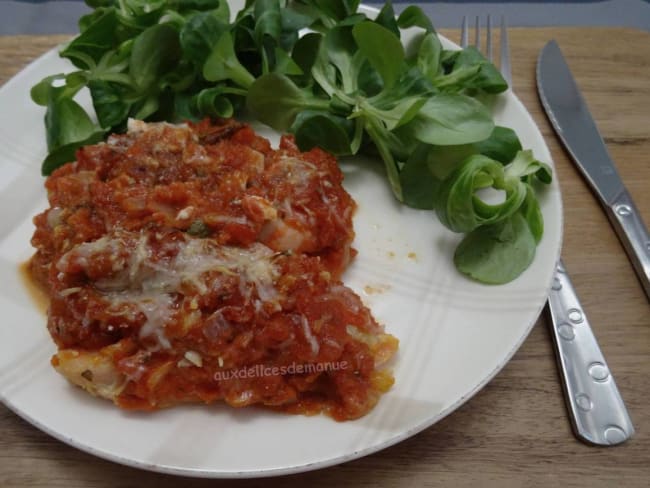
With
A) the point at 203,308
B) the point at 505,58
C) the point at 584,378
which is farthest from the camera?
the point at 505,58

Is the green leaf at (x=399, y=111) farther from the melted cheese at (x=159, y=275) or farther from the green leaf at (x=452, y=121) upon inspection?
the melted cheese at (x=159, y=275)

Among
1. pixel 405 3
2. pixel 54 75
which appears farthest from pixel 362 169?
pixel 405 3

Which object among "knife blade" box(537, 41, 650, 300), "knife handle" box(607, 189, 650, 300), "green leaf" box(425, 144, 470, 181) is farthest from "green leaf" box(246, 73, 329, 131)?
"knife handle" box(607, 189, 650, 300)

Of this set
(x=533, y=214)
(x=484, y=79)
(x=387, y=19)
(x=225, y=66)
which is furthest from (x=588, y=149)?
(x=225, y=66)

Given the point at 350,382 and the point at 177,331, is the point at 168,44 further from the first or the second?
the point at 350,382

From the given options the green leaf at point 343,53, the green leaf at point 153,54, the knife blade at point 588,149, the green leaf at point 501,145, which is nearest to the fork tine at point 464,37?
the knife blade at point 588,149

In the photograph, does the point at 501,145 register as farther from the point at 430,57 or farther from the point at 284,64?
the point at 284,64

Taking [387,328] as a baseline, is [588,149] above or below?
below
